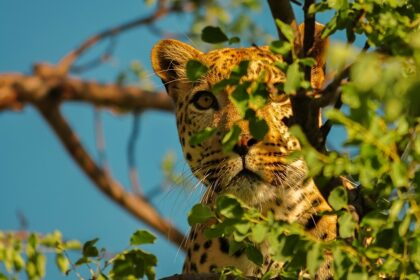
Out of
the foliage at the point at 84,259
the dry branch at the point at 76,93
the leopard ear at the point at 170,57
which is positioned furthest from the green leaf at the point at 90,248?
the dry branch at the point at 76,93

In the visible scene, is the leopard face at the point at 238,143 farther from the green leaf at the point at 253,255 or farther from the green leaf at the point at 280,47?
the green leaf at the point at 280,47

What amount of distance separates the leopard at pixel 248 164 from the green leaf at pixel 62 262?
2.92ft

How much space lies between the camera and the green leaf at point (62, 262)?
14.8 feet

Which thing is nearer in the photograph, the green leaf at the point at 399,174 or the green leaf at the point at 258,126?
the green leaf at the point at 399,174

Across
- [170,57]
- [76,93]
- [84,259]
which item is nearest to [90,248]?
[84,259]

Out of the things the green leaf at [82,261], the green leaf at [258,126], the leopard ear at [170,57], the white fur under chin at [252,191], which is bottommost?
the white fur under chin at [252,191]

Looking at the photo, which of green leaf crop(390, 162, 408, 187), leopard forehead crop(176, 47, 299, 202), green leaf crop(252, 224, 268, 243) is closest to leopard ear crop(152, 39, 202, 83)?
leopard forehead crop(176, 47, 299, 202)

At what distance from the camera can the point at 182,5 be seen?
478 inches

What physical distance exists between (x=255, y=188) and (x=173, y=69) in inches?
61.9

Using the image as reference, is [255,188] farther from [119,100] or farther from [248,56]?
[119,100]

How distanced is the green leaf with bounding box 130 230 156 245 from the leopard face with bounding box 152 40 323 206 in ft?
2.98

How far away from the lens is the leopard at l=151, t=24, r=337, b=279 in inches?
217

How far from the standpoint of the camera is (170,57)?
699 centimetres

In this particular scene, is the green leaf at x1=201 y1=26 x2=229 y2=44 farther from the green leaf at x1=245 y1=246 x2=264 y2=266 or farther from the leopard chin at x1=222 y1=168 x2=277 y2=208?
the leopard chin at x1=222 y1=168 x2=277 y2=208
